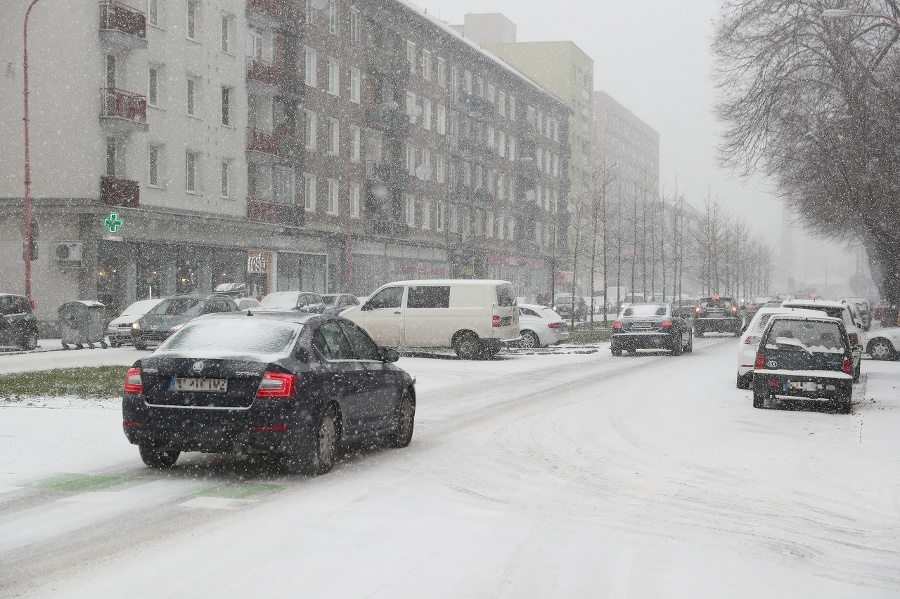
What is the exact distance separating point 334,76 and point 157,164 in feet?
50.9

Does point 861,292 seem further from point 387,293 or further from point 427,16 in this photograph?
point 387,293

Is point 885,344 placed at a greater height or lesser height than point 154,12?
lesser

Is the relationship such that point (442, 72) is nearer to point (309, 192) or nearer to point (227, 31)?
point (309, 192)

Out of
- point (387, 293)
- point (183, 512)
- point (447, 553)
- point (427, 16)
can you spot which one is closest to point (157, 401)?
point (183, 512)

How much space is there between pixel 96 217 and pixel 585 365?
1855 cm

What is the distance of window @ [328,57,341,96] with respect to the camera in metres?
53.6

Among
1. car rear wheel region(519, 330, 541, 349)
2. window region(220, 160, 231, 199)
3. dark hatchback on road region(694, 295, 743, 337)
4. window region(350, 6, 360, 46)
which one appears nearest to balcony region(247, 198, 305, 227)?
window region(220, 160, 231, 199)

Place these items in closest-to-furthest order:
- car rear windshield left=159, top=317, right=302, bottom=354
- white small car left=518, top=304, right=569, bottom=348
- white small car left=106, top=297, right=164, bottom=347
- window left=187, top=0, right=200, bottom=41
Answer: car rear windshield left=159, top=317, right=302, bottom=354 < white small car left=106, top=297, right=164, bottom=347 < white small car left=518, top=304, right=569, bottom=348 < window left=187, top=0, right=200, bottom=41

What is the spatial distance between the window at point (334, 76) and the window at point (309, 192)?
4782 millimetres

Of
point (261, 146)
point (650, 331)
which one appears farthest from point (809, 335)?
point (261, 146)

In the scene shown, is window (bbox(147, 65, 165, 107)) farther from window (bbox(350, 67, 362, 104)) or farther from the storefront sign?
window (bbox(350, 67, 362, 104))

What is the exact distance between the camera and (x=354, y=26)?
56312mm

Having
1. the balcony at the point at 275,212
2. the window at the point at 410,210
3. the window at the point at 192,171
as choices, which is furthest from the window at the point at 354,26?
the window at the point at 192,171

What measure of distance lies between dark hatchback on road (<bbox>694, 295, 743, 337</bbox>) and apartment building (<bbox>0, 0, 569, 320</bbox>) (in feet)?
53.9
